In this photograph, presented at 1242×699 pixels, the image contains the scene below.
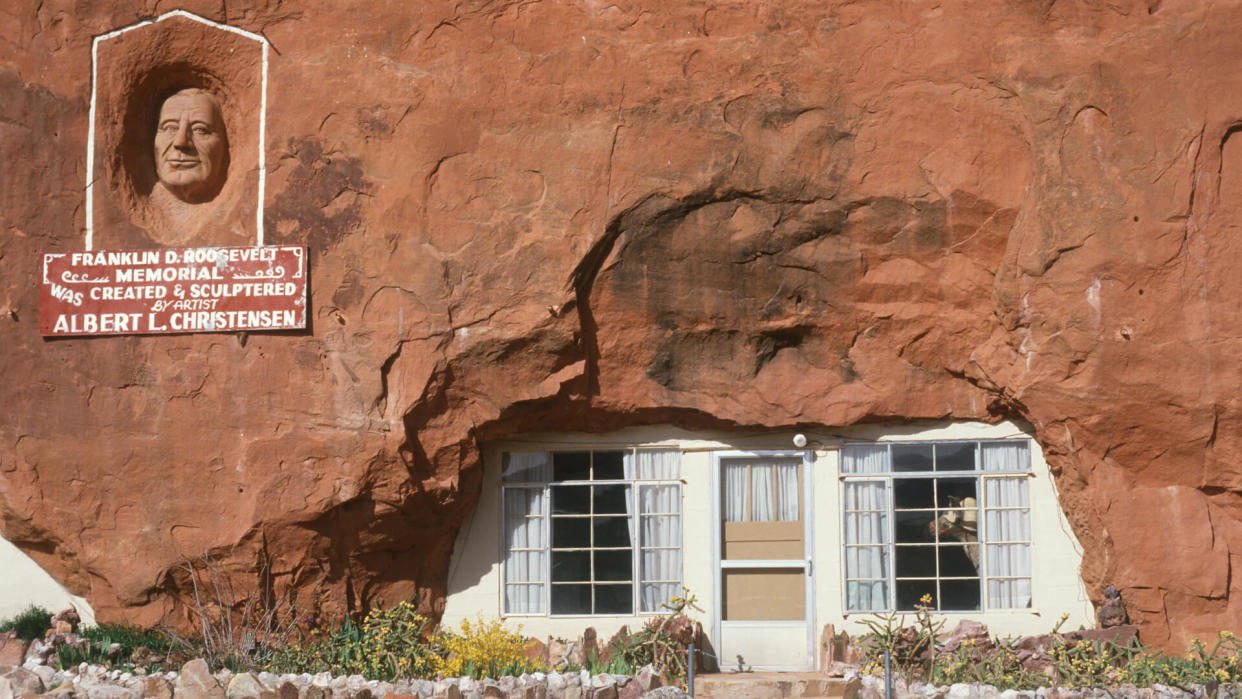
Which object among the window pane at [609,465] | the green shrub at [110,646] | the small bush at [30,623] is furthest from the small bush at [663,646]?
the small bush at [30,623]

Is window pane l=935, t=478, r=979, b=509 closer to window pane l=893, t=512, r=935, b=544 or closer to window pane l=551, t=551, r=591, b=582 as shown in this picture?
window pane l=893, t=512, r=935, b=544

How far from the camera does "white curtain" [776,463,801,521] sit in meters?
9.94

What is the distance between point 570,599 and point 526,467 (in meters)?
1.09

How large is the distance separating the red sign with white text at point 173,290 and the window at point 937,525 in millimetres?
4466

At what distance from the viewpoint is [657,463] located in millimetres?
10086

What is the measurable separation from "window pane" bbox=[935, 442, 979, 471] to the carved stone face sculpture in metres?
5.92

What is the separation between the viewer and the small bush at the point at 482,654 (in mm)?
8789

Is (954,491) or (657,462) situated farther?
(657,462)

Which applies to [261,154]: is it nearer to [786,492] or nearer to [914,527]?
[786,492]

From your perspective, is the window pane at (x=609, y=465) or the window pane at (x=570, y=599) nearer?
the window pane at (x=570, y=599)

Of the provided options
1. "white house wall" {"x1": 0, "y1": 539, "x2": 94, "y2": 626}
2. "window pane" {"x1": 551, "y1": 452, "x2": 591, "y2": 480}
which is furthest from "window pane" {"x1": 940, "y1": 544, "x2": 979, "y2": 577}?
"white house wall" {"x1": 0, "y1": 539, "x2": 94, "y2": 626}

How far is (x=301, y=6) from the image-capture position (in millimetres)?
9633

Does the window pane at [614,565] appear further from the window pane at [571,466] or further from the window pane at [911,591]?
the window pane at [911,591]

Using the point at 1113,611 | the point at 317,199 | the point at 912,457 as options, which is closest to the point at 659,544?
the point at 912,457
